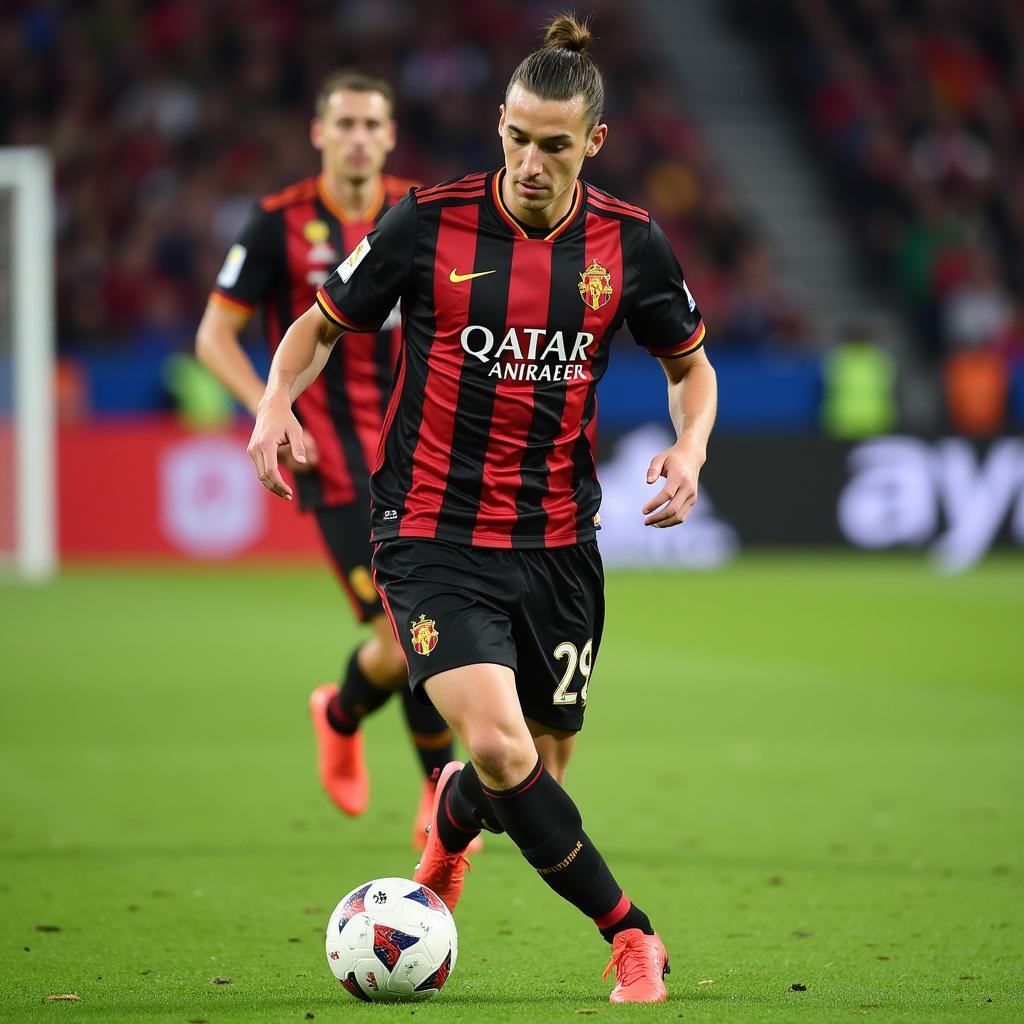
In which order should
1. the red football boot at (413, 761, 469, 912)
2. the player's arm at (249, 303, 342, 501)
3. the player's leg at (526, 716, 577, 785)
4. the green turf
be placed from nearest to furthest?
the player's arm at (249, 303, 342, 501) < the green turf < the player's leg at (526, 716, 577, 785) < the red football boot at (413, 761, 469, 912)

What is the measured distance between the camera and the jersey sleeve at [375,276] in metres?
4.22

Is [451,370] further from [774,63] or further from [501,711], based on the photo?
[774,63]

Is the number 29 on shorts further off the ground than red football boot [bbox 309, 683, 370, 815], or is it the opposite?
the number 29 on shorts

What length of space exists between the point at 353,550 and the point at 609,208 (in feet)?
6.76

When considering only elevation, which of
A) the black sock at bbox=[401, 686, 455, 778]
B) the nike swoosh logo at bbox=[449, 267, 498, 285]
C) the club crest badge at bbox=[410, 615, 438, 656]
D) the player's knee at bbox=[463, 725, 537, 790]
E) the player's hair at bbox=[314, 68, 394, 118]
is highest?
the player's hair at bbox=[314, 68, 394, 118]

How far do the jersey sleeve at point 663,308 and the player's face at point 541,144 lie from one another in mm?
317

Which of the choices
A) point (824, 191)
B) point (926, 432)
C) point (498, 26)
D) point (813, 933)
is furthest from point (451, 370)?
point (824, 191)

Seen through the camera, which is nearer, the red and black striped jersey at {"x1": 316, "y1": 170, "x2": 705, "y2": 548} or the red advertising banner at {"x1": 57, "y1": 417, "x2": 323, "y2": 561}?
the red and black striped jersey at {"x1": 316, "y1": 170, "x2": 705, "y2": 548}

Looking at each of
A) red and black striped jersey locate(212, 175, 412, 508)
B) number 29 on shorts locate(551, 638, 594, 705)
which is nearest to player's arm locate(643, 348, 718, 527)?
number 29 on shorts locate(551, 638, 594, 705)

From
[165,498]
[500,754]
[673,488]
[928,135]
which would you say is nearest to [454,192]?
[673,488]

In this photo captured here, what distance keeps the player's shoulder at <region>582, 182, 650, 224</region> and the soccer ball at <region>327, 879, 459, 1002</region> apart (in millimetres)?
1654

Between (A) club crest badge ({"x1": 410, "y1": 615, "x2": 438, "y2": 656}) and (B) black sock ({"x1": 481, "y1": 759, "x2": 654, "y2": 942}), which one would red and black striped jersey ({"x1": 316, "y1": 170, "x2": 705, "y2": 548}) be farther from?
(B) black sock ({"x1": 481, "y1": 759, "x2": 654, "y2": 942})

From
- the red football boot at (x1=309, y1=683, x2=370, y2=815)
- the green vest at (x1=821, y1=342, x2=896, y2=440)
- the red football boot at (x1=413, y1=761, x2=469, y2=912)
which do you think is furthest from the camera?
the green vest at (x1=821, y1=342, x2=896, y2=440)

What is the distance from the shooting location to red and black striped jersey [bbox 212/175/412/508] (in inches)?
239
